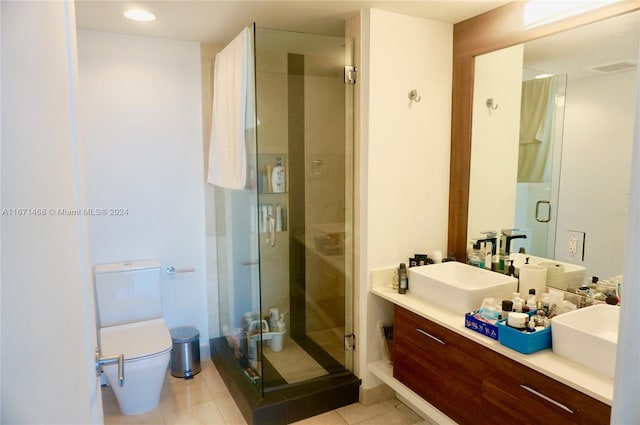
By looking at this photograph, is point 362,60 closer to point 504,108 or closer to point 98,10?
point 504,108

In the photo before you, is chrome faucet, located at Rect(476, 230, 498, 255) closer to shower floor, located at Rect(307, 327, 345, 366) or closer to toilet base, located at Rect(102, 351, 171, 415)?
shower floor, located at Rect(307, 327, 345, 366)

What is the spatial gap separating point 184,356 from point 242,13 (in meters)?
2.35

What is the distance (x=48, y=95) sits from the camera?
2.42ft

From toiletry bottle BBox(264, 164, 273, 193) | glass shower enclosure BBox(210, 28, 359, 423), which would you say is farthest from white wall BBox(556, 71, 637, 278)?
toiletry bottle BBox(264, 164, 273, 193)

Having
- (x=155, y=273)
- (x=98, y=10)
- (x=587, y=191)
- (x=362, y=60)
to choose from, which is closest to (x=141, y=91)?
(x=98, y=10)

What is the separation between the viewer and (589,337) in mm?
1574

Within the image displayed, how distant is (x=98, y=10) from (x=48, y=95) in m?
2.06

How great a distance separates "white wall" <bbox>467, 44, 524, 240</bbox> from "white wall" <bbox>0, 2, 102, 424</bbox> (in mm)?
2220

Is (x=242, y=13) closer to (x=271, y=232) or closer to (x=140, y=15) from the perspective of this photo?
(x=140, y=15)

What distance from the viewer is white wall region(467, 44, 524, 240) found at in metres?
2.39

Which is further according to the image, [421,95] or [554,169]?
[421,95]

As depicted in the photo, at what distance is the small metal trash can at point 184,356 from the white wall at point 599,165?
8.11 ft

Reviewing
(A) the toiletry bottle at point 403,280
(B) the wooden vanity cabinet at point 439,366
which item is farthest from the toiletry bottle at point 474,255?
(B) the wooden vanity cabinet at point 439,366

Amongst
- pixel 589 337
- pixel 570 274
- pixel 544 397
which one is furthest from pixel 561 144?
pixel 544 397
